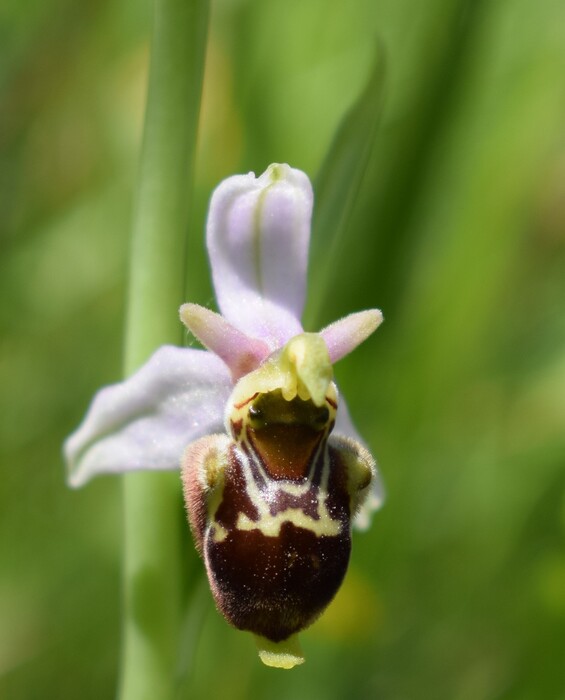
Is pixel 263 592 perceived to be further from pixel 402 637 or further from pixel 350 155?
pixel 402 637

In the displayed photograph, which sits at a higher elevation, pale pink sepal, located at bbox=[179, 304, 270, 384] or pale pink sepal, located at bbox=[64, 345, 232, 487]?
pale pink sepal, located at bbox=[179, 304, 270, 384]

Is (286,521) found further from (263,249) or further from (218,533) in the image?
(263,249)

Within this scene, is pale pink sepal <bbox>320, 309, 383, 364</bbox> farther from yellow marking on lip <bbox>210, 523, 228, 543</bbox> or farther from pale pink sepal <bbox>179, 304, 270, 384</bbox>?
yellow marking on lip <bbox>210, 523, 228, 543</bbox>

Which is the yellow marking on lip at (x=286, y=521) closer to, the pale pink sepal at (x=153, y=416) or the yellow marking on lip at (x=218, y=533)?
the yellow marking on lip at (x=218, y=533)

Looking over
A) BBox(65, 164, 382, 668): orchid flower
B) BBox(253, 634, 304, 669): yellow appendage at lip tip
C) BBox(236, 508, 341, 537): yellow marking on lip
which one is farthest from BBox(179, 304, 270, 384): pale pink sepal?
BBox(253, 634, 304, 669): yellow appendage at lip tip

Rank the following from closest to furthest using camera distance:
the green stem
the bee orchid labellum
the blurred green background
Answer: the bee orchid labellum, the green stem, the blurred green background

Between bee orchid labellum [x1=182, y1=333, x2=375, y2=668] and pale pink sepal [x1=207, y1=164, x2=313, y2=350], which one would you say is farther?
pale pink sepal [x1=207, y1=164, x2=313, y2=350]

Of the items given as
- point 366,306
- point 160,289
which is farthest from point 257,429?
point 366,306

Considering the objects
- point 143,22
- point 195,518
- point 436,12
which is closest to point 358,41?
point 436,12
